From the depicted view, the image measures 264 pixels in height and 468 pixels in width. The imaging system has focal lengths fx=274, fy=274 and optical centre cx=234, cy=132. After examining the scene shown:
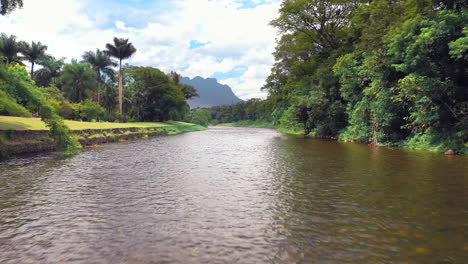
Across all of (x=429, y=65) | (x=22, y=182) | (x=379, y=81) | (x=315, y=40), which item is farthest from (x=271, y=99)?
(x=22, y=182)

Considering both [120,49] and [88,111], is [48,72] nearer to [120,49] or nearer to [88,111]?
[120,49]

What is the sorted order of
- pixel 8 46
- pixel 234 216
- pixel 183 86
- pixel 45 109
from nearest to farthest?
pixel 234 216 < pixel 45 109 < pixel 8 46 < pixel 183 86

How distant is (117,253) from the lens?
195 inches

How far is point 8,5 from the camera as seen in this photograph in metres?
19.0

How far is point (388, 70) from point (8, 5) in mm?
29191

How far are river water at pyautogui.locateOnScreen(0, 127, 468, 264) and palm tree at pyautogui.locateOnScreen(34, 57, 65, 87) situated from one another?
67674 mm

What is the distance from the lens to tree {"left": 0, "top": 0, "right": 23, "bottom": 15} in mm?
18578

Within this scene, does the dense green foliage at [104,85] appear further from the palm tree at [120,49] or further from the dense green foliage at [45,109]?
the dense green foliage at [45,109]

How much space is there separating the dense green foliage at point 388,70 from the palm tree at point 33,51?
58240 mm

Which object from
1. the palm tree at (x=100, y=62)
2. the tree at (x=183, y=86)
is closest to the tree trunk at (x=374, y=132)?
the tree at (x=183, y=86)

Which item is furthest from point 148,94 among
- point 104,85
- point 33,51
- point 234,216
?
point 234,216

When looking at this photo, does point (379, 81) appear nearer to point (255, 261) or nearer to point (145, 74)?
point (255, 261)

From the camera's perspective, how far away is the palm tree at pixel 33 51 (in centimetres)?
6436

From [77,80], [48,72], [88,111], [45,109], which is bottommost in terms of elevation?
[45,109]
